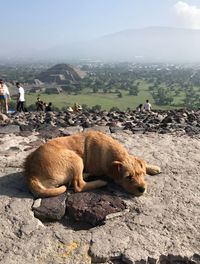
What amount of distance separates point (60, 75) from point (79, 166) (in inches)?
4281

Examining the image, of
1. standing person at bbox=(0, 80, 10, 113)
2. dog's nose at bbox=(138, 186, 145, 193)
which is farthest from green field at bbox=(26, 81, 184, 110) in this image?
dog's nose at bbox=(138, 186, 145, 193)

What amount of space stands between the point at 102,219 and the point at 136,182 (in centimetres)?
87

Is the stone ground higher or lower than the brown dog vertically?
lower

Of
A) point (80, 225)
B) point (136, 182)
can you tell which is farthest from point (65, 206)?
point (136, 182)

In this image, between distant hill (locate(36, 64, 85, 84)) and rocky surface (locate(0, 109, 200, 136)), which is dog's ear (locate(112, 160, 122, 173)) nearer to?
rocky surface (locate(0, 109, 200, 136))

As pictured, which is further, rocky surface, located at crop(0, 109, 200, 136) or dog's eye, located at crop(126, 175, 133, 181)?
rocky surface, located at crop(0, 109, 200, 136)

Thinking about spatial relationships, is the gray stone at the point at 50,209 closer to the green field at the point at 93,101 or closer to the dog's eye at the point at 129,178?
the dog's eye at the point at 129,178

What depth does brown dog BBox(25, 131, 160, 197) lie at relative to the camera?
19.0ft

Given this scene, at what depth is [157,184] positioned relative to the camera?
21.4ft

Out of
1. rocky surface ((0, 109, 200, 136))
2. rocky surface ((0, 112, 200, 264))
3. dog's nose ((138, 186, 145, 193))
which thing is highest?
dog's nose ((138, 186, 145, 193))

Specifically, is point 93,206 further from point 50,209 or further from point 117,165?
point 117,165

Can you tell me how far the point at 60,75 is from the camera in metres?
113

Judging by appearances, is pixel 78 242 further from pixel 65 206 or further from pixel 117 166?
pixel 117 166

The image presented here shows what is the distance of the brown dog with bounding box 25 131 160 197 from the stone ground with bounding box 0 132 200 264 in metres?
0.28
